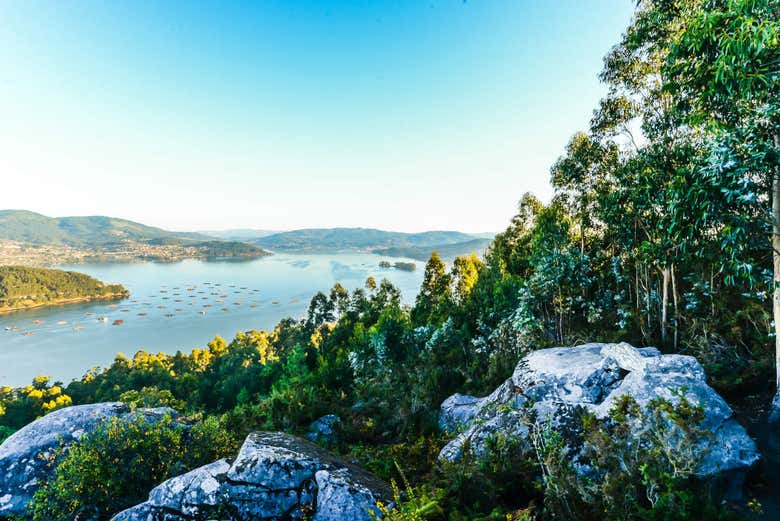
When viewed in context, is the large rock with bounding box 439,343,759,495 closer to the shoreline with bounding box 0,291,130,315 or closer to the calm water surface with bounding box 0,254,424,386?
the calm water surface with bounding box 0,254,424,386

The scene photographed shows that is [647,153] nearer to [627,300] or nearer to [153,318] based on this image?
[627,300]

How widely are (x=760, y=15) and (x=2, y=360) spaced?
284 feet

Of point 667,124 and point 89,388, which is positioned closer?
point 667,124

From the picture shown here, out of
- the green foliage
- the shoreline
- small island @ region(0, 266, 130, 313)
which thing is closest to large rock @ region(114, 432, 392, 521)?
the green foliage

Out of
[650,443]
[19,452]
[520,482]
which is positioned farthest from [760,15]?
[19,452]

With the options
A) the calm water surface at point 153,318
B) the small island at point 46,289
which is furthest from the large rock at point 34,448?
the small island at point 46,289

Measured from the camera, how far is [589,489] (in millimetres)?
2609

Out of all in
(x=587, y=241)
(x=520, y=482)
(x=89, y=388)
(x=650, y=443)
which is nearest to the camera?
(x=650, y=443)

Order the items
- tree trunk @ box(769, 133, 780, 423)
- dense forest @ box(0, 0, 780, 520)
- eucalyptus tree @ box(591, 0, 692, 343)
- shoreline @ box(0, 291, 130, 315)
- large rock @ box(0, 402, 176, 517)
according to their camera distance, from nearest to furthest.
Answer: dense forest @ box(0, 0, 780, 520)
large rock @ box(0, 402, 176, 517)
tree trunk @ box(769, 133, 780, 423)
eucalyptus tree @ box(591, 0, 692, 343)
shoreline @ box(0, 291, 130, 315)

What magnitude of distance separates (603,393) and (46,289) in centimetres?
13276

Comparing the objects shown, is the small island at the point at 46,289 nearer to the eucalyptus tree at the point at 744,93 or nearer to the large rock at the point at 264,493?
the large rock at the point at 264,493

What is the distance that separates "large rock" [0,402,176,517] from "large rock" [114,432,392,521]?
1852 mm

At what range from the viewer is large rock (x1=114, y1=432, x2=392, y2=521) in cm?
297

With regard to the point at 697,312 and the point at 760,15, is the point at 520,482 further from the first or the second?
the point at 697,312
